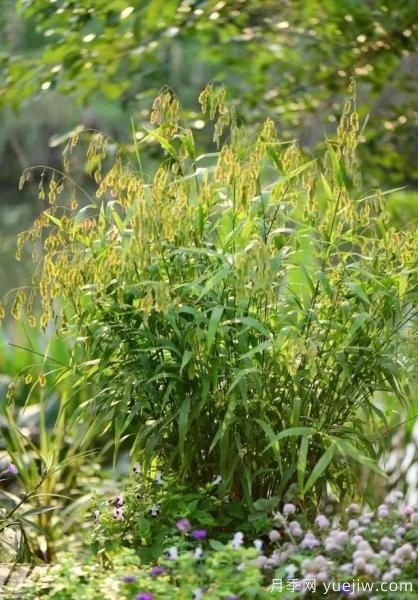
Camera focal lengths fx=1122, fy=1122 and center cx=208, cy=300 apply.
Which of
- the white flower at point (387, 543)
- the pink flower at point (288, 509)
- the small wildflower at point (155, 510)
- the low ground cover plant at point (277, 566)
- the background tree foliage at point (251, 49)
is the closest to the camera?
the low ground cover plant at point (277, 566)

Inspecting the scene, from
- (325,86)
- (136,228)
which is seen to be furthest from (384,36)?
(136,228)

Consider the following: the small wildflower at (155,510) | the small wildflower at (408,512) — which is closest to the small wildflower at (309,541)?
the small wildflower at (408,512)

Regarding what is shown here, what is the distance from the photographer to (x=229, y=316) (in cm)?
226

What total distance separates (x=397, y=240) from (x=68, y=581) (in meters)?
0.94

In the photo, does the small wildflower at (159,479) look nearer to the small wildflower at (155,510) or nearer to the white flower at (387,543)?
the small wildflower at (155,510)

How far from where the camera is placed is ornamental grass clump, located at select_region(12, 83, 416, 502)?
2.19 metres

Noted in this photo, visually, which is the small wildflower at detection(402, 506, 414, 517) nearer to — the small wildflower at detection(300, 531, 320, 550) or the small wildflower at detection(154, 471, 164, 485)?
the small wildflower at detection(300, 531, 320, 550)

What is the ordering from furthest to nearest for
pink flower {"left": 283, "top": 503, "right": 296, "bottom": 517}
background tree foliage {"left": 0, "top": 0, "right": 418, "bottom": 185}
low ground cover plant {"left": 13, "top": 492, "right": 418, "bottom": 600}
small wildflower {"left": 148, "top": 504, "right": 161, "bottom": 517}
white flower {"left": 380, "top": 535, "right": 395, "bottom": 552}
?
background tree foliage {"left": 0, "top": 0, "right": 418, "bottom": 185}, small wildflower {"left": 148, "top": 504, "right": 161, "bottom": 517}, pink flower {"left": 283, "top": 503, "right": 296, "bottom": 517}, white flower {"left": 380, "top": 535, "right": 395, "bottom": 552}, low ground cover plant {"left": 13, "top": 492, "right": 418, "bottom": 600}

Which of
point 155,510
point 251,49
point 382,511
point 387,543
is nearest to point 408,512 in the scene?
point 382,511

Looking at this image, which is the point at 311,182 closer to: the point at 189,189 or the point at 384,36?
the point at 189,189

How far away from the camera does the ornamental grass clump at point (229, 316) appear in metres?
2.19

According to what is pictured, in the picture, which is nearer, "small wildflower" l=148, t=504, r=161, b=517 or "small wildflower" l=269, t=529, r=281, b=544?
"small wildflower" l=269, t=529, r=281, b=544

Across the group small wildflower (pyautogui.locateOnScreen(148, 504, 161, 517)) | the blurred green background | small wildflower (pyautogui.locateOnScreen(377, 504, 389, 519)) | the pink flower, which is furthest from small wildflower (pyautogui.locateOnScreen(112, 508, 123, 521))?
the blurred green background

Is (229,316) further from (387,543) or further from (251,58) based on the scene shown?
(251,58)
